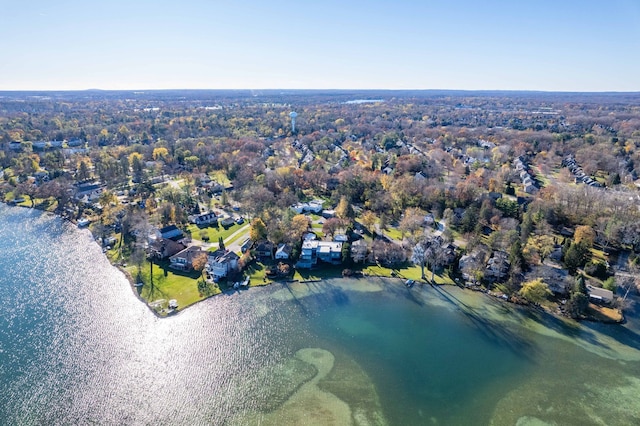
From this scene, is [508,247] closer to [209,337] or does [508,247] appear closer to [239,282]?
[239,282]

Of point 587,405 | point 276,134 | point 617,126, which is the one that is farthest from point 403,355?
point 617,126

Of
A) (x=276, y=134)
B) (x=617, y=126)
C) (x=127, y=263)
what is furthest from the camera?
(x=617, y=126)

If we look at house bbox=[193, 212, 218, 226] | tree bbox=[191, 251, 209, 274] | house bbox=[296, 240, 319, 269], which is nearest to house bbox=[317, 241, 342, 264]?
house bbox=[296, 240, 319, 269]

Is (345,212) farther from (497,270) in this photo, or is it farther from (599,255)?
(599,255)

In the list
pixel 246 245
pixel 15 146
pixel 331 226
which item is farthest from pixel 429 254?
pixel 15 146

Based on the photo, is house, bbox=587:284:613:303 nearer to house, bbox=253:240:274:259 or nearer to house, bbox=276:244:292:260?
house, bbox=276:244:292:260

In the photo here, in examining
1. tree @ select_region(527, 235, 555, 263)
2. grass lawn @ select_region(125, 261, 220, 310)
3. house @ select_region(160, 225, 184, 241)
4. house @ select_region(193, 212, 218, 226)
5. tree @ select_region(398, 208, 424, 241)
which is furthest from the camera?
house @ select_region(193, 212, 218, 226)

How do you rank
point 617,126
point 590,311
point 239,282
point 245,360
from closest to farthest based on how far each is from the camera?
point 245,360 → point 590,311 → point 239,282 → point 617,126
